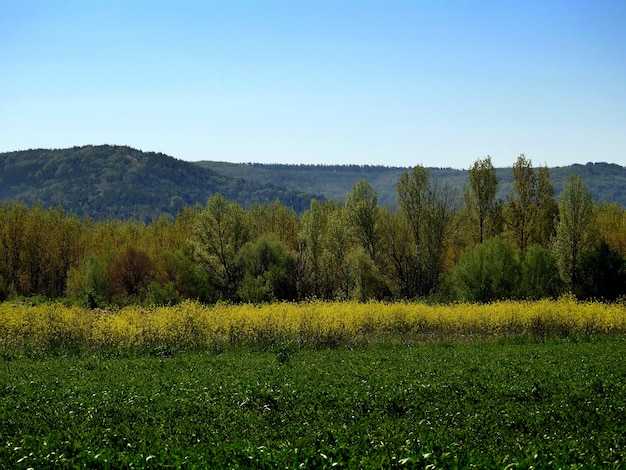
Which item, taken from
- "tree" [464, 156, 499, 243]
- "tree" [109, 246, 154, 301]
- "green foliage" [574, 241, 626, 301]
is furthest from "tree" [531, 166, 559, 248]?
"tree" [109, 246, 154, 301]

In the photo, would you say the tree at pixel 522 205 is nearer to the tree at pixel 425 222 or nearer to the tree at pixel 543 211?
the tree at pixel 543 211

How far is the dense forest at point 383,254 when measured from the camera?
152 ft

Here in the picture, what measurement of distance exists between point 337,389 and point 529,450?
6.52m

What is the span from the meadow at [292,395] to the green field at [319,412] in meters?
0.05

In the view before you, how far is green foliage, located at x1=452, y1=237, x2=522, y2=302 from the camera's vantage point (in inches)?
1769

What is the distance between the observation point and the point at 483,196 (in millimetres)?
54219

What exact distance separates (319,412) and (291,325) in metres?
13.9

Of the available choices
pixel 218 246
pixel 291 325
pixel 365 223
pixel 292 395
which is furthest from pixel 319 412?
pixel 365 223

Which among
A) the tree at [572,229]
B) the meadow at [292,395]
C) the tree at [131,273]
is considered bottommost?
the tree at [131,273]

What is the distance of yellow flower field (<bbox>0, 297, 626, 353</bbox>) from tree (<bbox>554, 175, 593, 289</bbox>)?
17.2 meters

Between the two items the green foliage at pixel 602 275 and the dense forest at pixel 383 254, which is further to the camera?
the dense forest at pixel 383 254

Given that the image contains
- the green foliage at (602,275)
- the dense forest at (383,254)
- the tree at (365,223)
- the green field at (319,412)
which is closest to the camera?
the green field at (319,412)

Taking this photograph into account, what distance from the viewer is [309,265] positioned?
52969mm

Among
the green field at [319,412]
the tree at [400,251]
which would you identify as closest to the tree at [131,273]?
the tree at [400,251]
